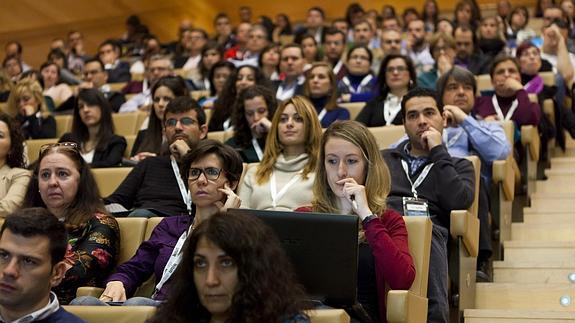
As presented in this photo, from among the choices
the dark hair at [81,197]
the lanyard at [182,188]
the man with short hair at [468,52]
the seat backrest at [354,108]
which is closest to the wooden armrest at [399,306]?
the dark hair at [81,197]

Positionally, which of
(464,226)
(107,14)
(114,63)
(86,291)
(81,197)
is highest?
(107,14)

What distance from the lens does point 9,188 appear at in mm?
3396

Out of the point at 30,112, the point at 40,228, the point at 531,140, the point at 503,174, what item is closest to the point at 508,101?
the point at 531,140

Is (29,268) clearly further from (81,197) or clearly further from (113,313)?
(81,197)

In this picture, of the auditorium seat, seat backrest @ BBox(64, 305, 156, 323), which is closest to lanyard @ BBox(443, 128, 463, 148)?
the auditorium seat

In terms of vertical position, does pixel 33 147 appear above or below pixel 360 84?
below

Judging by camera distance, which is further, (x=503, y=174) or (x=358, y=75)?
(x=358, y=75)

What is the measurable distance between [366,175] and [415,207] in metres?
0.30

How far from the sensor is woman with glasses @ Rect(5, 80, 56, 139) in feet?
16.8

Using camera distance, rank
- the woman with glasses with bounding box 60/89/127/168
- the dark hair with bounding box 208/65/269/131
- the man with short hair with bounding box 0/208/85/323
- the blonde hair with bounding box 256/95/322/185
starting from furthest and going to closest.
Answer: the dark hair with bounding box 208/65/269/131
the woman with glasses with bounding box 60/89/127/168
the blonde hair with bounding box 256/95/322/185
the man with short hair with bounding box 0/208/85/323

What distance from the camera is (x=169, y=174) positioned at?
363cm

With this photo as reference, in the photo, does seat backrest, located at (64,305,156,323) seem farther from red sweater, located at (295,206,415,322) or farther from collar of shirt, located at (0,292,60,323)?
red sweater, located at (295,206,415,322)

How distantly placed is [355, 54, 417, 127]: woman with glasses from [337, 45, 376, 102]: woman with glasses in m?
0.69

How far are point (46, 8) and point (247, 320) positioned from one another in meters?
6.98
